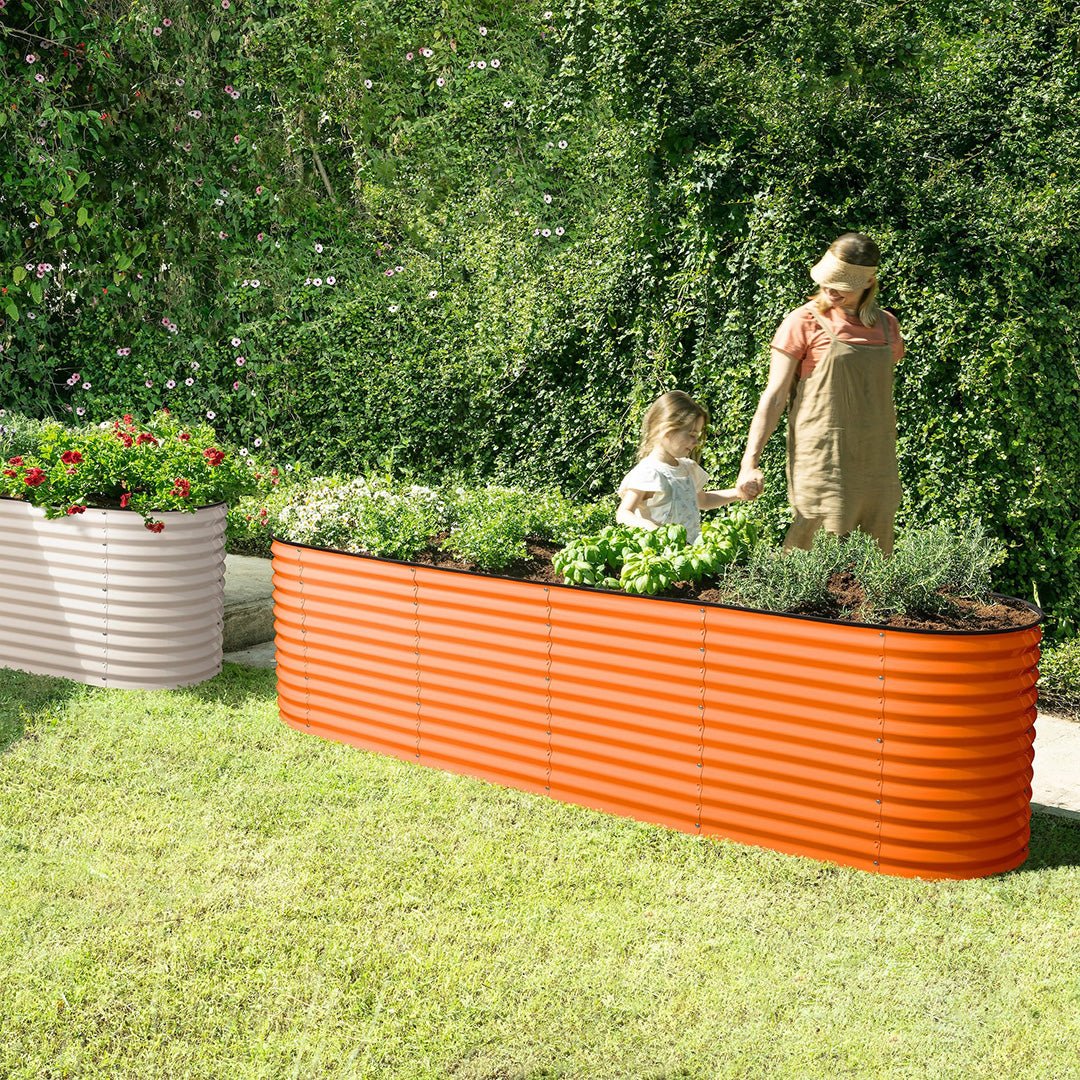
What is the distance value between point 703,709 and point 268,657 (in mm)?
3240

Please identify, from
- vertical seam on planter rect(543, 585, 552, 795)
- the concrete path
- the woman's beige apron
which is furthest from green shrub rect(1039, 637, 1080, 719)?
vertical seam on planter rect(543, 585, 552, 795)

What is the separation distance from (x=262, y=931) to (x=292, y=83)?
28.5 ft

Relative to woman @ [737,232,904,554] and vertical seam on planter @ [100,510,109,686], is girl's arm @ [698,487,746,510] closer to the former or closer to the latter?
woman @ [737,232,904,554]

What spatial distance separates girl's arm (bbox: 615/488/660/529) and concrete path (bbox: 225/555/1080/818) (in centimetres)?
187

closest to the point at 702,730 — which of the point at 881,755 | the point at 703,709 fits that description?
the point at 703,709

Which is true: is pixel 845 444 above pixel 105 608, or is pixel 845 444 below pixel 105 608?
above

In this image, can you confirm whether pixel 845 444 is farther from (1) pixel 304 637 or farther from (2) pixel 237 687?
(2) pixel 237 687

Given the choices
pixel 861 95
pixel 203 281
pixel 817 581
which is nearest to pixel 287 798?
pixel 817 581

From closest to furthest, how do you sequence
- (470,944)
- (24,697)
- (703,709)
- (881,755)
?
(470,944)
(881,755)
(703,709)
(24,697)

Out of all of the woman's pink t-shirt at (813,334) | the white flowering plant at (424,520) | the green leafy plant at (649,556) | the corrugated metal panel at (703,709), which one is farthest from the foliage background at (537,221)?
the corrugated metal panel at (703,709)

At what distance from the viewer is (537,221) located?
8672mm

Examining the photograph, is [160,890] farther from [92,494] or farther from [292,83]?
[292,83]

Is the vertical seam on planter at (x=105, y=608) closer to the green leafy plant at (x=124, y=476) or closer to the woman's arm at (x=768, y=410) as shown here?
the green leafy plant at (x=124, y=476)

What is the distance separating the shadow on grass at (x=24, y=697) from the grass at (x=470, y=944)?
A: 24.1 inches
